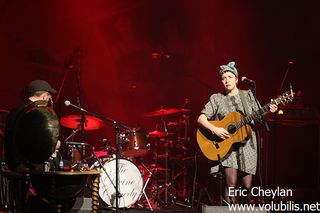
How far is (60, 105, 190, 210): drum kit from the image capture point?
334 inches

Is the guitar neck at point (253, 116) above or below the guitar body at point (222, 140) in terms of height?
above

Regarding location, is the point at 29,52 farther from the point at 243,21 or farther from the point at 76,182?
the point at 76,182

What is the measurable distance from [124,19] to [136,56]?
84 centimetres

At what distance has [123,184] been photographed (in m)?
8.59

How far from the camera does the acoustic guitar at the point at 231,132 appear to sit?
662 cm

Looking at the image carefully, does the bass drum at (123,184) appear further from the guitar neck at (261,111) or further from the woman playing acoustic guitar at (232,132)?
the guitar neck at (261,111)

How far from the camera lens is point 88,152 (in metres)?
9.48

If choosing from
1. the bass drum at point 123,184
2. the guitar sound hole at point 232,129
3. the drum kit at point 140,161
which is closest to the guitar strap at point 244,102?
the guitar sound hole at point 232,129

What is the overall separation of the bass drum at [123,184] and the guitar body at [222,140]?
6.97 feet

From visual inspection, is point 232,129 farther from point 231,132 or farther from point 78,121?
point 78,121

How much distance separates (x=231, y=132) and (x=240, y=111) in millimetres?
301

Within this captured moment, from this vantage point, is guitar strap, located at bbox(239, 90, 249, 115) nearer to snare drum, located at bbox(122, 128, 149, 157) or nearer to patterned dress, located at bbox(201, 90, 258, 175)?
patterned dress, located at bbox(201, 90, 258, 175)

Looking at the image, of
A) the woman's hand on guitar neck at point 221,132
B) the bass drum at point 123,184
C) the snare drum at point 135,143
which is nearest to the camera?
the woman's hand on guitar neck at point 221,132

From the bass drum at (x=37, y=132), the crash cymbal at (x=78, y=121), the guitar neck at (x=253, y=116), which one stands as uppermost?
the crash cymbal at (x=78, y=121)
